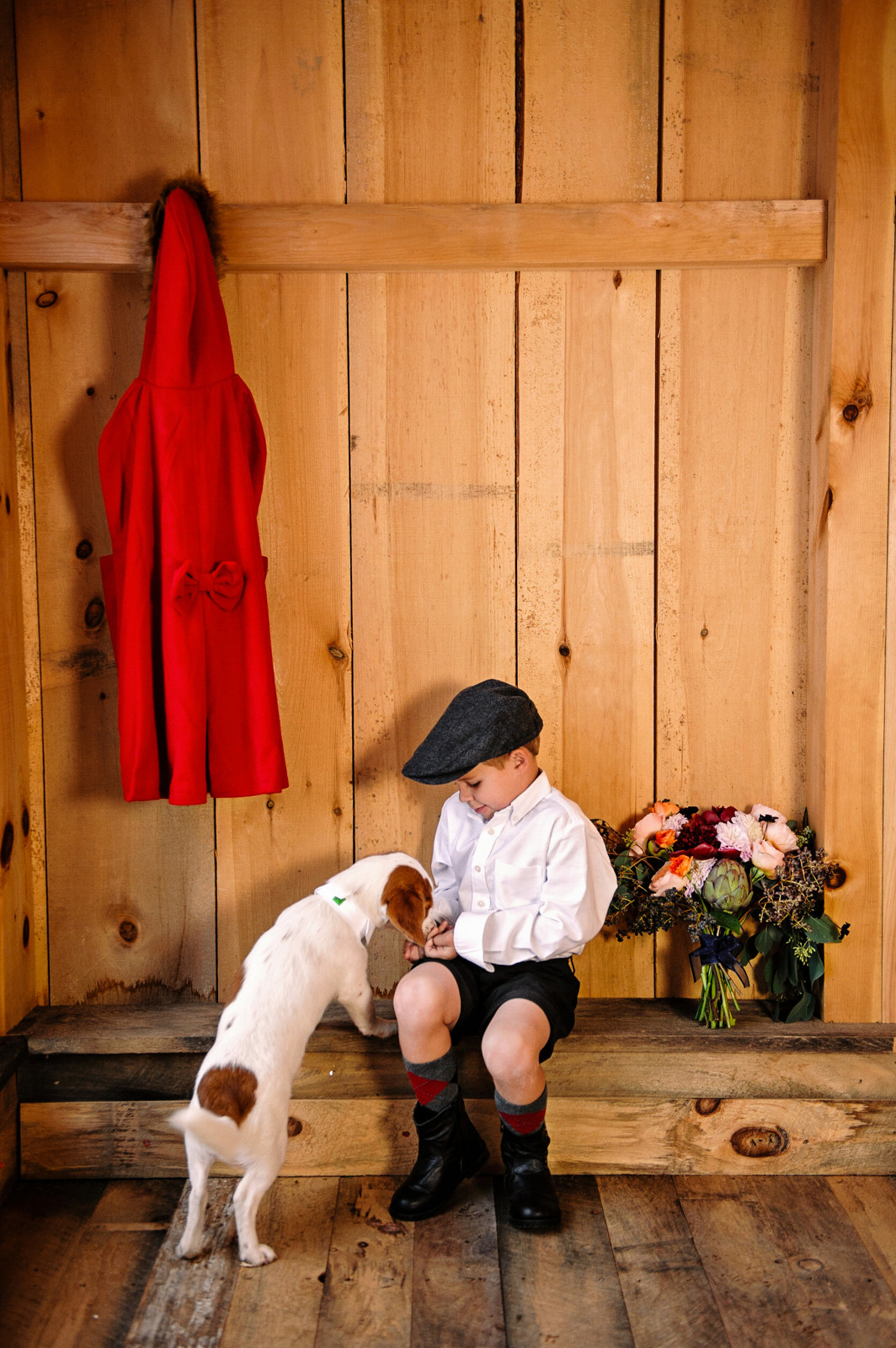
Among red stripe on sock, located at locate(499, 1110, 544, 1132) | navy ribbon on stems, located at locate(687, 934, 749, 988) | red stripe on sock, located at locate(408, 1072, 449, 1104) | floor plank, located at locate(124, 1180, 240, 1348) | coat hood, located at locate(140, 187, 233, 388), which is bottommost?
floor plank, located at locate(124, 1180, 240, 1348)

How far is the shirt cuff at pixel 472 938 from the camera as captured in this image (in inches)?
66.6

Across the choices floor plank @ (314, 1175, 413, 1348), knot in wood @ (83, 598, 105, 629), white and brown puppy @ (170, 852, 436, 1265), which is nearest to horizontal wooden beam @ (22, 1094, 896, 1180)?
floor plank @ (314, 1175, 413, 1348)

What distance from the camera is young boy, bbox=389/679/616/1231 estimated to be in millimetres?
1606

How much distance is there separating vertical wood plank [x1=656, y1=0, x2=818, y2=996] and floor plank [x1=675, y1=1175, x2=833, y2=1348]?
43cm

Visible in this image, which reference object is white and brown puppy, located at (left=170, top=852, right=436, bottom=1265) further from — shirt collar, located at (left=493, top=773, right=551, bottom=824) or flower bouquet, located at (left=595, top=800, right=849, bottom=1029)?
flower bouquet, located at (left=595, top=800, right=849, bottom=1029)

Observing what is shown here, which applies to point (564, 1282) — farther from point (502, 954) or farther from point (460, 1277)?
point (502, 954)

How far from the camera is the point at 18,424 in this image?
2.00 m

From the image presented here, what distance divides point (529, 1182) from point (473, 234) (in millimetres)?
1851

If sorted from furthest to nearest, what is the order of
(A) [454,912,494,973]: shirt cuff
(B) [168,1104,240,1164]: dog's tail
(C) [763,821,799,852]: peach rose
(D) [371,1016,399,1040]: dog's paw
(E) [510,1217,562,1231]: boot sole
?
1. (C) [763,821,799,852]: peach rose
2. (D) [371,1016,399,1040]: dog's paw
3. (A) [454,912,494,973]: shirt cuff
4. (E) [510,1217,562,1231]: boot sole
5. (B) [168,1104,240,1164]: dog's tail

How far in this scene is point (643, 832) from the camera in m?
1.96

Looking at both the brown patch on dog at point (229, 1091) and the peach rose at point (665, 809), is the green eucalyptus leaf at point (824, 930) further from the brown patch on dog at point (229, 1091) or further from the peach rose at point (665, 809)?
the brown patch on dog at point (229, 1091)

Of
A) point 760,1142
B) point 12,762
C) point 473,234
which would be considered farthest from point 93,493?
point 760,1142

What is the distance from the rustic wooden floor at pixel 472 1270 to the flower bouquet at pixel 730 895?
379 millimetres

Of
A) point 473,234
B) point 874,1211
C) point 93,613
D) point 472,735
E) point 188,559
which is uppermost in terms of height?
point 473,234
